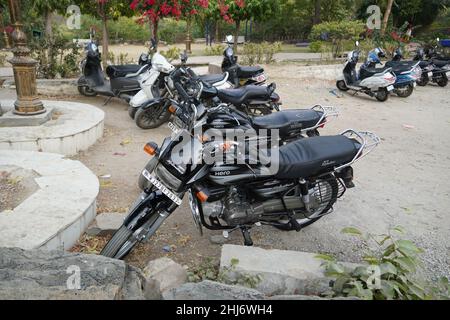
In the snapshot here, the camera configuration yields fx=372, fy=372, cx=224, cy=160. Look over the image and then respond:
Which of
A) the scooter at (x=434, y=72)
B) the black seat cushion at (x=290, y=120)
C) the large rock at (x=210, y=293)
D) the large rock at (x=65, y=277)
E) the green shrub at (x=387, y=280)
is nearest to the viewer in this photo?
the large rock at (x=65, y=277)

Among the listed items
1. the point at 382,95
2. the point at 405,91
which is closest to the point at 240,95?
the point at 382,95

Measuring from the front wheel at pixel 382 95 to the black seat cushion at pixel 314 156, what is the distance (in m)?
6.44

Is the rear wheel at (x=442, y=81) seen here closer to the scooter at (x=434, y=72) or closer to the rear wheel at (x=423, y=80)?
the scooter at (x=434, y=72)

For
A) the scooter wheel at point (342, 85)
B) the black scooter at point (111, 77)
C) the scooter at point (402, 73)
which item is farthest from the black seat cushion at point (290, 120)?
the scooter wheel at point (342, 85)

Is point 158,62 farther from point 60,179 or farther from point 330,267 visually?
point 330,267

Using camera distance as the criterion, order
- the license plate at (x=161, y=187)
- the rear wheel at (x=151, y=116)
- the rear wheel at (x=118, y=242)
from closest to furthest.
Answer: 1. the license plate at (x=161, y=187)
2. the rear wheel at (x=118, y=242)
3. the rear wheel at (x=151, y=116)

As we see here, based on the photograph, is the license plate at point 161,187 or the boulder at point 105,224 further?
the boulder at point 105,224

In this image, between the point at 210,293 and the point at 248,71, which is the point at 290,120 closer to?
the point at 210,293

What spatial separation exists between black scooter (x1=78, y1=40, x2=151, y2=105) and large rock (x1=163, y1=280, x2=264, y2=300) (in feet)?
18.1

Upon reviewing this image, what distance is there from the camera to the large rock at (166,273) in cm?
242

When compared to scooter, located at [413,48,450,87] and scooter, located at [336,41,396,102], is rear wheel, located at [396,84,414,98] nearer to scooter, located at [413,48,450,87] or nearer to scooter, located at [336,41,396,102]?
scooter, located at [336,41,396,102]

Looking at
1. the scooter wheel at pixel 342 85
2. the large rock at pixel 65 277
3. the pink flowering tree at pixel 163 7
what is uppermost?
the pink flowering tree at pixel 163 7

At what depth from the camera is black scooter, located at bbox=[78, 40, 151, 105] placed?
276 inches

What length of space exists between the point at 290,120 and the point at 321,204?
1244 mm
